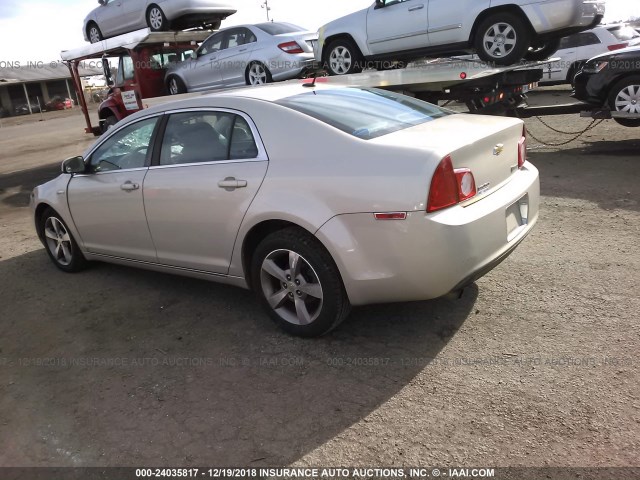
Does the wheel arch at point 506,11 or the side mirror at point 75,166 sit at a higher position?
the wheel arch at point 506,11

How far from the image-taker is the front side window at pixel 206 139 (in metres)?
3.52

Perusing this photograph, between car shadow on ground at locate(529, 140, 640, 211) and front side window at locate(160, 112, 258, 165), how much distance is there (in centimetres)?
404

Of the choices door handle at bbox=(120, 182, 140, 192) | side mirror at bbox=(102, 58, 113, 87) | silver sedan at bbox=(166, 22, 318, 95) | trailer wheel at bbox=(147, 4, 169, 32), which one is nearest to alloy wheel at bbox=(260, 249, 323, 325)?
door handle at bbox=(120, 182, 140, 192)

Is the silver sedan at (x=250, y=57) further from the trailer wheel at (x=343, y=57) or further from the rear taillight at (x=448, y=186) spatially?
the rear taillight at (x=448, y=186)

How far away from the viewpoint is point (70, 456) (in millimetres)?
2605

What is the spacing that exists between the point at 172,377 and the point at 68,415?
0.58 m

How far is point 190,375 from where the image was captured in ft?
10.5

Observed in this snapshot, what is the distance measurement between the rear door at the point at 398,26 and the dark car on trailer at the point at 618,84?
8.48 ft

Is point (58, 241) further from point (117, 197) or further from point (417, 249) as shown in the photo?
point (417, 249)

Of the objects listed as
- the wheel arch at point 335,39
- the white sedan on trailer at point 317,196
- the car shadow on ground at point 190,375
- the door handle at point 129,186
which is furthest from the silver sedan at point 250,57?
the car shadow on ground at point 190,375

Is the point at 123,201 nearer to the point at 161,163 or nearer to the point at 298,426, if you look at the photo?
the point at 161,163

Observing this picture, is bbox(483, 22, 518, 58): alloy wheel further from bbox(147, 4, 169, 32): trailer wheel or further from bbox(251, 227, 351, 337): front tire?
bbox(147, 4, 169, 32): trailer wheel

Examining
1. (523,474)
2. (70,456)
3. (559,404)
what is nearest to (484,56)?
(559,404)

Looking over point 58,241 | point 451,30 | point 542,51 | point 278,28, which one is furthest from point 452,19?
point 58,241
